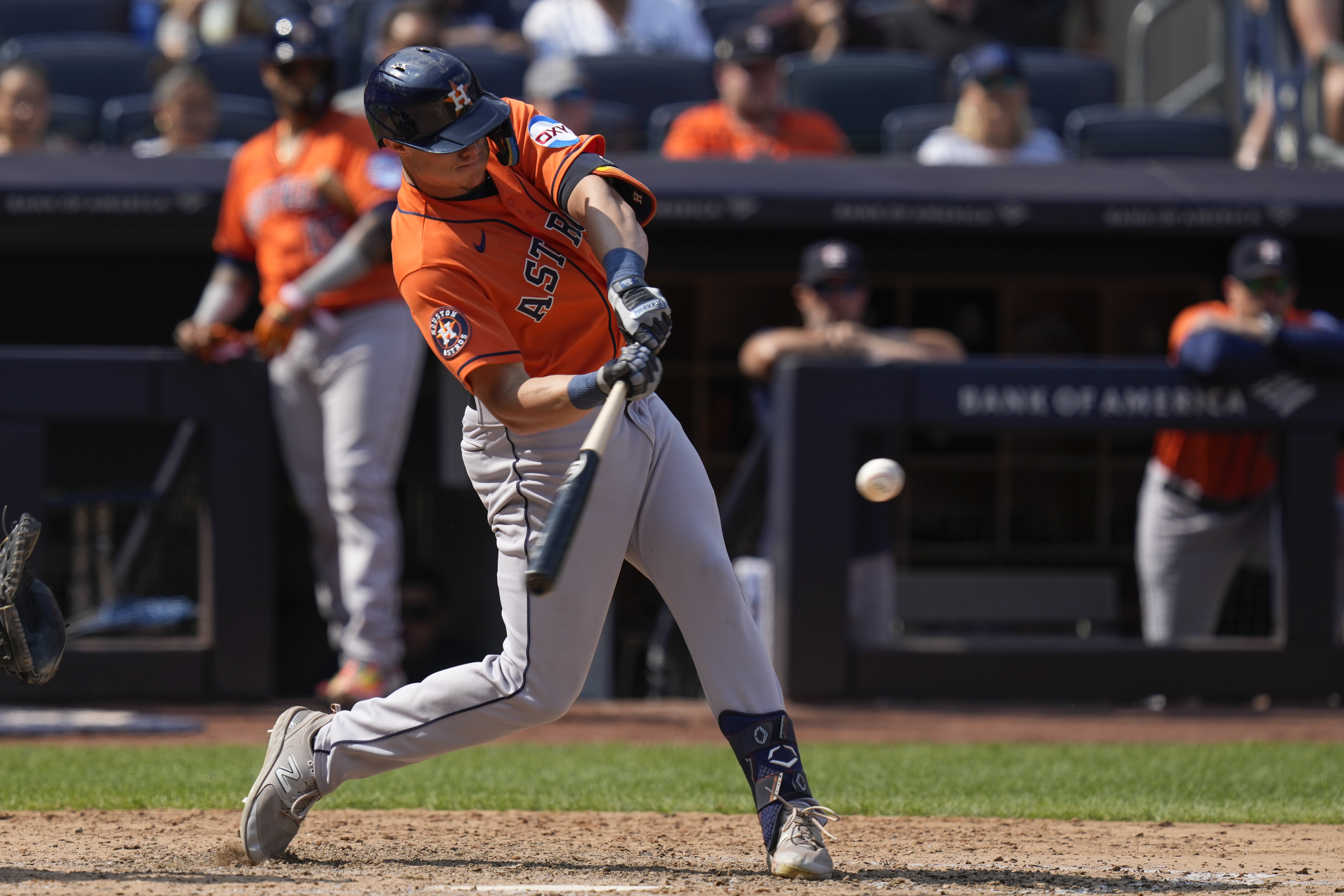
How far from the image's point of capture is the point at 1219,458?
562 centimetres

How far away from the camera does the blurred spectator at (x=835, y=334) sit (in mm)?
5594

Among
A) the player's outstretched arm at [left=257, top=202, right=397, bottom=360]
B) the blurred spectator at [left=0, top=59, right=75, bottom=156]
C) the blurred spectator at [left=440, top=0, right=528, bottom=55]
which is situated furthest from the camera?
the blurred spectator at [left=440, top=0, right=528, bottom=55]

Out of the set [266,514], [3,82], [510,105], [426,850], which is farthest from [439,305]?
[3,82]

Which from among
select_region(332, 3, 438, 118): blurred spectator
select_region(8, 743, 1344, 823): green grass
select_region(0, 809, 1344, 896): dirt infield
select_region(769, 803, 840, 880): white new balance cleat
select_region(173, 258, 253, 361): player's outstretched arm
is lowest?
select_region(8, 743, 1344, 823): green grass

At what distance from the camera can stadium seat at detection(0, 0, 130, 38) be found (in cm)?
785

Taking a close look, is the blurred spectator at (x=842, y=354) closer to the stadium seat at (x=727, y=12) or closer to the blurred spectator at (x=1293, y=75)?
the blurred spectator at (x=1293, y=75)

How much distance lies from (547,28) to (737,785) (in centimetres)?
426

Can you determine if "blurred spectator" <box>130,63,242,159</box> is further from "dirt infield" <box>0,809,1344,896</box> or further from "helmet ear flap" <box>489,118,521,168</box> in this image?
"helmet ear flap" <box>489,118,521,168</box>

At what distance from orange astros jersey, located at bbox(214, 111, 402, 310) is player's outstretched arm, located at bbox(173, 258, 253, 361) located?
18cm

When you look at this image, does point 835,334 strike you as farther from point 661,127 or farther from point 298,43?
point 298,43

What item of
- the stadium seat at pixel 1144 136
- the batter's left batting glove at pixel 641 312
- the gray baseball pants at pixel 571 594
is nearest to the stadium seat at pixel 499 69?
the stadium seat at pixel 1144 136

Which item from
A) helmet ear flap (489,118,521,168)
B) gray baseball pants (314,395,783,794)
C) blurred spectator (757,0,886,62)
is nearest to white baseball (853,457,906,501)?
gray baseball pants (314,395,783,794)

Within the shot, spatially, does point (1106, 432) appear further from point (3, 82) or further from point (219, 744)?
point (3, 82)

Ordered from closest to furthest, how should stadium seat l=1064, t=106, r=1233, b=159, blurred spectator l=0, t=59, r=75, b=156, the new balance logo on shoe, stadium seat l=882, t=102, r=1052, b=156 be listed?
the new balance logo on shoe
blurred spectator l=0, t=59, r=75, b=156
stadium seat l=882, t=102, r=1052, b=156
stadium seat l=1064, t=106, r=1233, b=159
